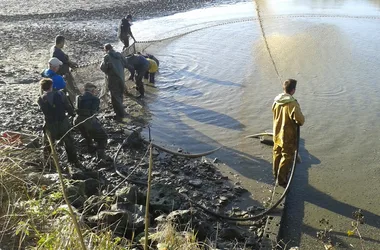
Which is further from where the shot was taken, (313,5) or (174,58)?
(313,5)

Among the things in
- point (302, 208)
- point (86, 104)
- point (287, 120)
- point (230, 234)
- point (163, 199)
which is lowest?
point (302, 208)

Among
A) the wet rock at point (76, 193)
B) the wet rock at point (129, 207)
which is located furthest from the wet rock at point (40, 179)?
the wet rock at point (129, 207)

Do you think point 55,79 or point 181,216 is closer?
point 181,216

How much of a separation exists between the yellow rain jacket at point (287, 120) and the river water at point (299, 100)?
0.93m

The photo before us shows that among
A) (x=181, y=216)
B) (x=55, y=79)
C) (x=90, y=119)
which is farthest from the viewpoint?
(x=55, y=79)

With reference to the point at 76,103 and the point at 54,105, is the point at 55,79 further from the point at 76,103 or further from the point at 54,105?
the point at 54,105

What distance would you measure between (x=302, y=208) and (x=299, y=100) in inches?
182

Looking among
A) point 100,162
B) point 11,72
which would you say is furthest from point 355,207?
point 11,72

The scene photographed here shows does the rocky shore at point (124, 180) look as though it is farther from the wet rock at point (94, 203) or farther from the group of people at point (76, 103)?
the group of people at point (76, 103)

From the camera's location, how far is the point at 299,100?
9.87m

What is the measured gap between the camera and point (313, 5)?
23484mm

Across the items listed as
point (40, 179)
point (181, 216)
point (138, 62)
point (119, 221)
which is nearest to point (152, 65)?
point (138, 62)

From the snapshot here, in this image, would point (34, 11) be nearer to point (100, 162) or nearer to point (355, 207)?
point (100, 162)

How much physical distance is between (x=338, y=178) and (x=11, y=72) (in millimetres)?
9576
